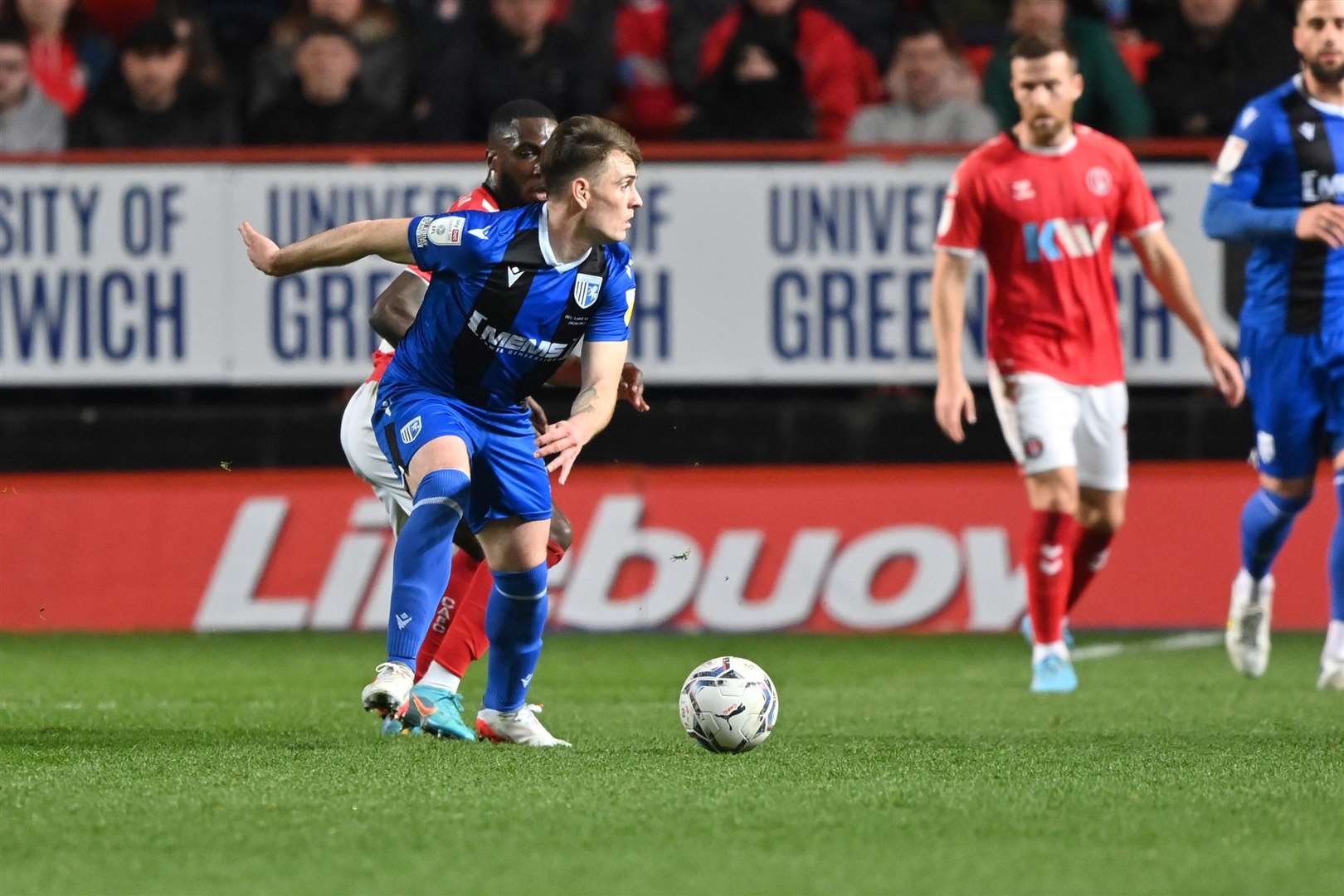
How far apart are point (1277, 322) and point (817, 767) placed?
3676mm

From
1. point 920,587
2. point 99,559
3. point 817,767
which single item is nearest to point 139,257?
point 99,559

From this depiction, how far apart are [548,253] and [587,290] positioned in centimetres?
15

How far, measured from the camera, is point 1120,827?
469cm

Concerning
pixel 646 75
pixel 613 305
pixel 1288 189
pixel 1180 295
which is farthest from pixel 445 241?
pixel 646 75

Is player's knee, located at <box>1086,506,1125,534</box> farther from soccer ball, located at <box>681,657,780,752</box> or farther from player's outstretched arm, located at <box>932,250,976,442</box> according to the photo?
soccer ball, located at <box>681,657,780,752</box>

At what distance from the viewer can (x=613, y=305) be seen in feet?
20.6

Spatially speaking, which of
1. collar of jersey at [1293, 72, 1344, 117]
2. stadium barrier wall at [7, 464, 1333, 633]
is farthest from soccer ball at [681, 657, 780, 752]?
stadium barrier wall at [7, 464, 1333, 633]

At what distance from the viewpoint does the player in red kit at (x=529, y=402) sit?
665cm

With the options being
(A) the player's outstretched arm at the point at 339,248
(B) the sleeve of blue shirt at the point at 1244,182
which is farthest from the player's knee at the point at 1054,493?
(A) the player's outstretched arm at the point at 339,248

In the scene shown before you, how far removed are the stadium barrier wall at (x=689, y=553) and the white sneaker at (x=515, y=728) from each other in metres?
4.75

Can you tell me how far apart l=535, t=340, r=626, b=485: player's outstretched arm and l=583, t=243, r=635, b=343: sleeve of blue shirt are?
25 millimetres

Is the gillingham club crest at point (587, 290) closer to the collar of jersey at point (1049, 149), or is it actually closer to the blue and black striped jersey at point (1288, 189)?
the collar of jersey at point (1049, 149)

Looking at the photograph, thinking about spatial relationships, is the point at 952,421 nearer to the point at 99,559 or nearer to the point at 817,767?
the point at 817,767

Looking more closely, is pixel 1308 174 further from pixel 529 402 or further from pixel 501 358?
pixel 501 358
